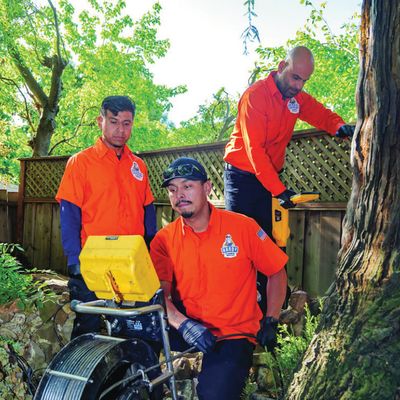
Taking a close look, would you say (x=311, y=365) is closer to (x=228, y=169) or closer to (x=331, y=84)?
(x=228, y=169)

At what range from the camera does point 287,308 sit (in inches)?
160

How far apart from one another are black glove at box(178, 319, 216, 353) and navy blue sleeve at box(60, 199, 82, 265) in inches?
37.1

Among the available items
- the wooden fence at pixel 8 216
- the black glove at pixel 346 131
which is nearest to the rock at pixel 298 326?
the black glove at pixel 346 131

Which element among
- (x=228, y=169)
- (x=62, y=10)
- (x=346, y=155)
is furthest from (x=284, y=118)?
(x=62, y=10)

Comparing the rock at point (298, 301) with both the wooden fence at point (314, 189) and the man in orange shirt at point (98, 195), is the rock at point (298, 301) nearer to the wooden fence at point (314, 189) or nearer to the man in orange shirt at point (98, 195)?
the wooden fence at point (314, 189)

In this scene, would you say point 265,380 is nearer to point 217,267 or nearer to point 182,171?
point 217,267

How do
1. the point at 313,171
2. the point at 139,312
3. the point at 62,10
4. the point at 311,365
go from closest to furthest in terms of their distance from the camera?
the point at 139,312, the point at 311,365, the point at 313,171, the point at 62,10

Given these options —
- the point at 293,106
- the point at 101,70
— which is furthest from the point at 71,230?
the point at 101,70

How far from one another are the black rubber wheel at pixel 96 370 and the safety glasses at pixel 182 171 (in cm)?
81

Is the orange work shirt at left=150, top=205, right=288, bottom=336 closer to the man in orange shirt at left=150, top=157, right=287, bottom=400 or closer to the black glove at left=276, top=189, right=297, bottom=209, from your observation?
the man in orange shirt at left=150, top=157, right=287, bottom=400

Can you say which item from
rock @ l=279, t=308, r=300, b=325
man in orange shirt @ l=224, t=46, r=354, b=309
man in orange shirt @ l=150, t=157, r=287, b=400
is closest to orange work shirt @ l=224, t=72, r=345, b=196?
man in orange shirt @ l=224, t=46, r=354, b=309

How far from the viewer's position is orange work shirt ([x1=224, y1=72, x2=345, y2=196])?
10.1 feet

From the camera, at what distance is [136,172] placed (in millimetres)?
3312

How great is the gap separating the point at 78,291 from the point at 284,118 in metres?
Result: 1.70
